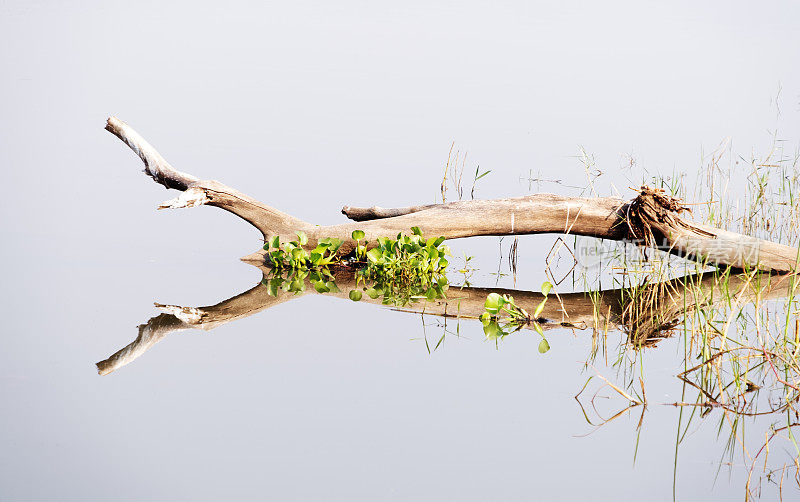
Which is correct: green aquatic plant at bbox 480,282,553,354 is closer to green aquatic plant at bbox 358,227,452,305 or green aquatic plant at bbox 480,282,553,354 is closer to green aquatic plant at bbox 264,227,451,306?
green aquatic plant at bbox 264,227,451,306

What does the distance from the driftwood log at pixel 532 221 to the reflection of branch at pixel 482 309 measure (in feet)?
1.16

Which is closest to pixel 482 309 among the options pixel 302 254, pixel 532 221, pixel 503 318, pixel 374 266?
pixel 503 318

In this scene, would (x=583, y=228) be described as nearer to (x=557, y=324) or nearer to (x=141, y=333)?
(x=557, y=324)

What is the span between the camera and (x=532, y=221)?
683 centimetres

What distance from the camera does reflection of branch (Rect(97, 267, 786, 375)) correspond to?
492 cm

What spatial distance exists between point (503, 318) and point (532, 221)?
68.9 inches

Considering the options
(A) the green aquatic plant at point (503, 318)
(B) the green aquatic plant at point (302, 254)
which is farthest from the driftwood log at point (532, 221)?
(A) the green aquatic plant at point (503, 318)

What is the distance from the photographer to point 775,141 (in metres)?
8.16

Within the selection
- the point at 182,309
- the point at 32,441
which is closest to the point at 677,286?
the point at 182,309

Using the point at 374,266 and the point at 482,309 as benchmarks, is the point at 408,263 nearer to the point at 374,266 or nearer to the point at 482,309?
the point at 374,266

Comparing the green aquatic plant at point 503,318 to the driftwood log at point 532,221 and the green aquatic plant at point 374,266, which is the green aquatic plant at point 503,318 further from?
the driftwood log at point 532,221

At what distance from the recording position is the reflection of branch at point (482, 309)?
4.92 m

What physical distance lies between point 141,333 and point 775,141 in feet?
20.7

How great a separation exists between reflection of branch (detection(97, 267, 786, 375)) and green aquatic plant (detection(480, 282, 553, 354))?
0.09 metres
